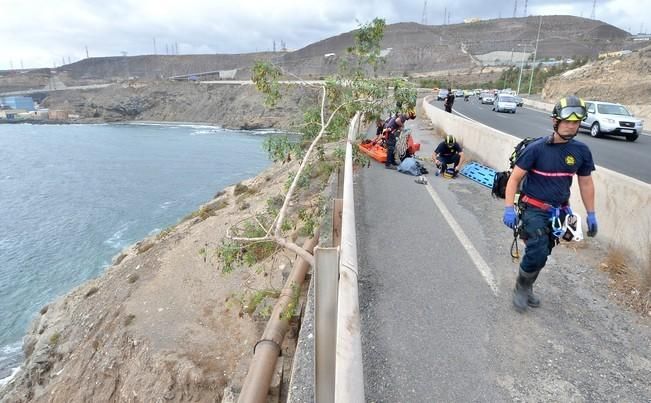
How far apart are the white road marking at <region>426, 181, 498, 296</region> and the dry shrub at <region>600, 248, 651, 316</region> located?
4.35 feet

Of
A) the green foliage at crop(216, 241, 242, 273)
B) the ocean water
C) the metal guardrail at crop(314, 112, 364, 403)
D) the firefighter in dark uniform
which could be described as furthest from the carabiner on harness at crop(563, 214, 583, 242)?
the ocean water

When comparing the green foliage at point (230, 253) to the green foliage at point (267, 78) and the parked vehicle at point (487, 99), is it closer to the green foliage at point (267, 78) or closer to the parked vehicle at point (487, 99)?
the green foliage at point (267, 78)

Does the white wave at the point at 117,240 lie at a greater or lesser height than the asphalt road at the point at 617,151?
lesser

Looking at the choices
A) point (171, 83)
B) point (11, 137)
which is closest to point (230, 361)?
point (11, 137)

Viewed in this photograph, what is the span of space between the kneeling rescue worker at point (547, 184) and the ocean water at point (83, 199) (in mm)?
17629

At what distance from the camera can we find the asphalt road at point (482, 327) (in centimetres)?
308

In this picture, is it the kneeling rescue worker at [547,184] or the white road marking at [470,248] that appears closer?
the kneeling rescue worker at [547,184]

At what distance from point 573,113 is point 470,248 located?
2.58 m

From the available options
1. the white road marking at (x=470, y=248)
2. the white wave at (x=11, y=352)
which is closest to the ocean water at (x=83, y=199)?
the white wave at (x=11, y=352)

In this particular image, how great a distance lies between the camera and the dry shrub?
168 inches

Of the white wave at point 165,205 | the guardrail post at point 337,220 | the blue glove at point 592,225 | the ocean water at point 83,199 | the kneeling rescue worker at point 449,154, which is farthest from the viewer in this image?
the white wave at point 165,205

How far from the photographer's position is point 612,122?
55.5 ft

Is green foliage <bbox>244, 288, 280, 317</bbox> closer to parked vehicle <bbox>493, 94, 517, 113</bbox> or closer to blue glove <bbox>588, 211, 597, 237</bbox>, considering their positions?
blue glove <bbox>588, 211, 597, 237</bbox>

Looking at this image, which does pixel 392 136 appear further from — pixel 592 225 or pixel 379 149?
pixel 592 225
